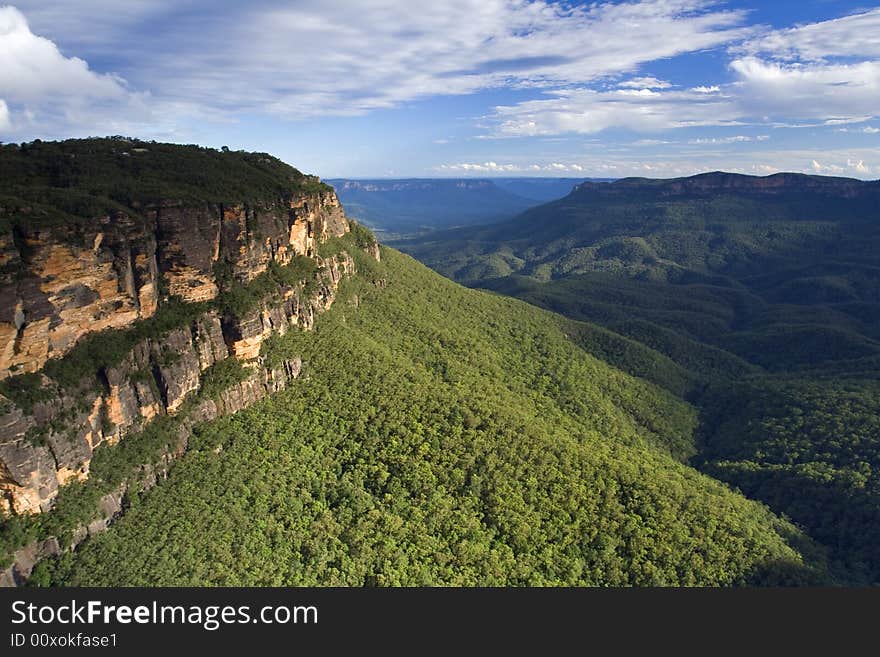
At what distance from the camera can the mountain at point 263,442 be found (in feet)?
108

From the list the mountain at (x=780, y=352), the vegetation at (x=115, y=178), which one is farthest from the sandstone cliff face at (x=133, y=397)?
the mountain at (x=780, y=352)

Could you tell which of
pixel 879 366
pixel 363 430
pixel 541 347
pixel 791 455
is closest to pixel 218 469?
pixel 363 430

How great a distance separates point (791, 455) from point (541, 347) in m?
31.6

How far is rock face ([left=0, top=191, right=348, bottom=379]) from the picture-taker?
3194cm

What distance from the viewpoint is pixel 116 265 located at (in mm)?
37969

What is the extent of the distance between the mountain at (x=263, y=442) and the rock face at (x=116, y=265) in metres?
0.16

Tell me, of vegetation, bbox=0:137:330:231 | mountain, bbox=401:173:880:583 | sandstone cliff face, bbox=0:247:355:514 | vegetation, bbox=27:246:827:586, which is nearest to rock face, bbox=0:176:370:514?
sandstone cliff face, bbox=0:247:355:514

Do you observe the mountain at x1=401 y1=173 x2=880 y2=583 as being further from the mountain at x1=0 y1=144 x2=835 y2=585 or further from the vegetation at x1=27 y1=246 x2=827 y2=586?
the vegetation at x1=27 y1=246 x2=827 y2=586

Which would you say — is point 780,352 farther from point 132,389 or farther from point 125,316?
point 125,316

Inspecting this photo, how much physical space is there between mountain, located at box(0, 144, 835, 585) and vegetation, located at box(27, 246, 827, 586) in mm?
170

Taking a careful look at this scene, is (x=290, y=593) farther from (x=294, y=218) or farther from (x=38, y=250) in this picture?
(x=294, y=218)

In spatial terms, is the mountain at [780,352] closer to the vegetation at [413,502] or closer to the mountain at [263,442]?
the mountain at [263,442]

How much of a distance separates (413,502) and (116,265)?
27018 mm

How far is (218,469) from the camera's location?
39.9 meters
